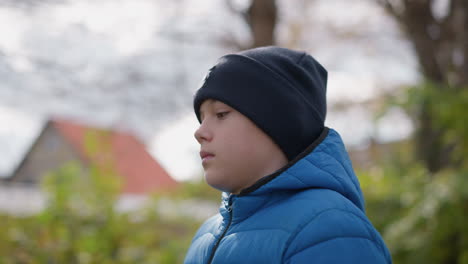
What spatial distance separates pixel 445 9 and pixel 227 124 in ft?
22.5

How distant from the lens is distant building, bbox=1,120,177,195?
17.2 feet

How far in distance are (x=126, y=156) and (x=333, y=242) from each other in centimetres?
540

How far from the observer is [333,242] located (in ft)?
3.87

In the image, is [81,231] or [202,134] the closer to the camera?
Answer: [202,134]

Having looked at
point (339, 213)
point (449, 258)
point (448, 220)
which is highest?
point (339, 213)

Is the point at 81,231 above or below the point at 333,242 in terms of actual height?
below

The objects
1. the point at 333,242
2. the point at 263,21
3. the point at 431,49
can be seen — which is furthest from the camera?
the point at 431,49

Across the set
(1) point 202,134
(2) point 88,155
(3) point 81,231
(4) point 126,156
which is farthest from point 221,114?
(4) point 126,156

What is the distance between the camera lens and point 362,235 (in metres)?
1.23

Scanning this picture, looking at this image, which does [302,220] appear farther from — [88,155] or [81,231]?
[88,155]

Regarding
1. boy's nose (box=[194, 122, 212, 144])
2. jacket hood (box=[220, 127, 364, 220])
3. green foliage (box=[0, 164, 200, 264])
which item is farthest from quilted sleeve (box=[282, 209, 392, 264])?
green foliage (box=[0, 164, 200, 264])

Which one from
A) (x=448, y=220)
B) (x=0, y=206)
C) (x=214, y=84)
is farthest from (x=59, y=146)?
(x=214, y=84)

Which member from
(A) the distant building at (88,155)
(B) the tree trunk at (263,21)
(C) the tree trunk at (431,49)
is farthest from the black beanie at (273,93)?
(C) the tree trunk at (431,49)

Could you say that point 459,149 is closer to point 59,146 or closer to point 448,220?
point 448,220
